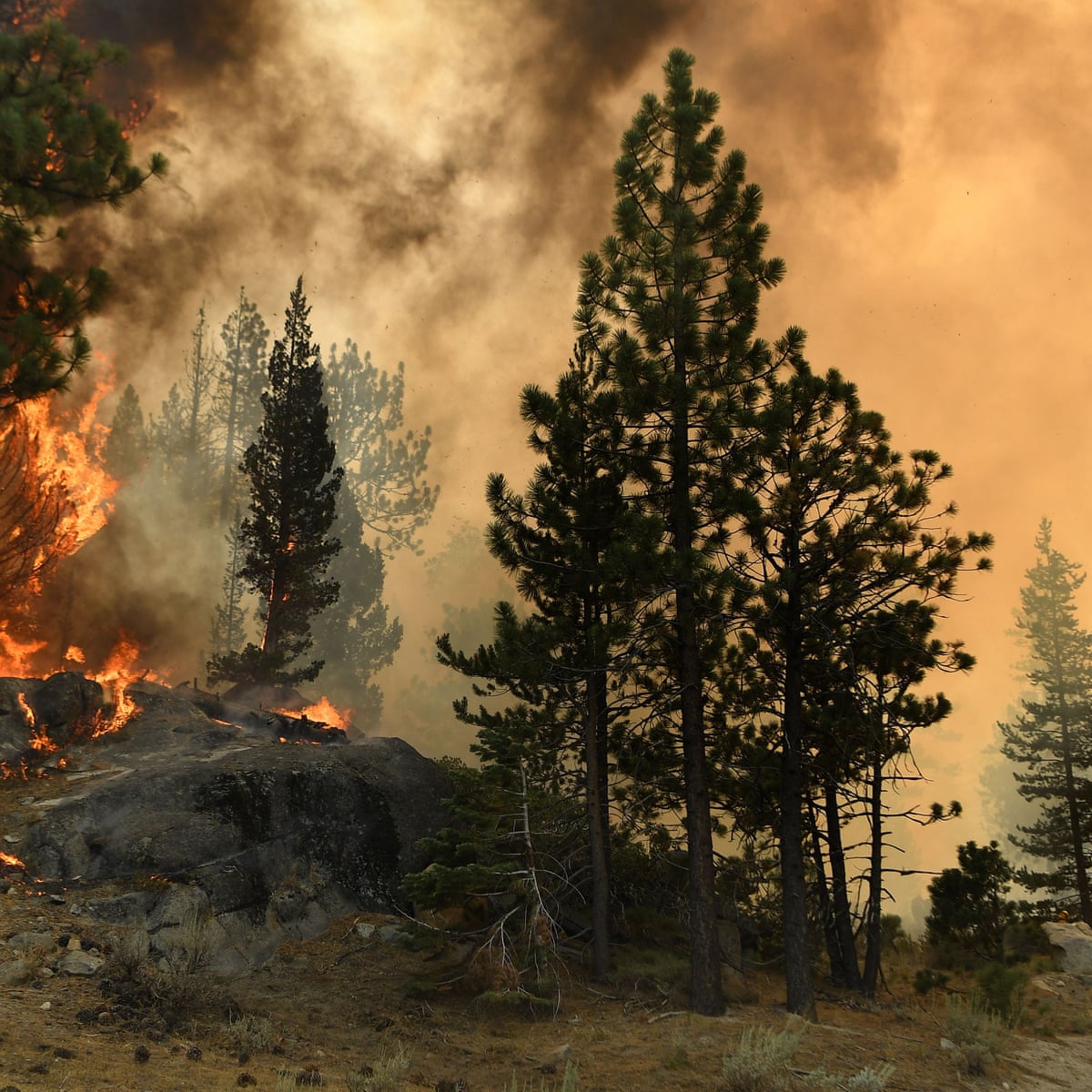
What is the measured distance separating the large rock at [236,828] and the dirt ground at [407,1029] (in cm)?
61

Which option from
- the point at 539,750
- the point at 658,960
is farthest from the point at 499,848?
the point at 658,960

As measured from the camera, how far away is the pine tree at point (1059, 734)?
26750mm

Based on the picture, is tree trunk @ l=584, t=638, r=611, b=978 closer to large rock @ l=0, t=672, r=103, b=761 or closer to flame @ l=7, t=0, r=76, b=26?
large rock @ l=0, t=672, r=103, b=761

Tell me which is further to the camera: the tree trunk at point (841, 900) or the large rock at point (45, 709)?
the large rock at point (45, 709)

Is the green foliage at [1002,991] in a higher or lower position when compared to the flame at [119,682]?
lower

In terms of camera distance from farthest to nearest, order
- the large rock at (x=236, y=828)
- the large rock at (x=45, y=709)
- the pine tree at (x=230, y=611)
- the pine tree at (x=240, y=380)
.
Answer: the pine tree at (x=240, y=380) → the pine tree at (x=230, y=611) → the large rock at (x=45, y=709) → the large rock at (x=236, y=828)

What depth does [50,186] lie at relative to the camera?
606 inches

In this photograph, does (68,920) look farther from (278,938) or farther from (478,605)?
(478,605)

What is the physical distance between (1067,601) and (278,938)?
→ 3469 cm

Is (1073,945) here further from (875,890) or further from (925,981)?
(875,890)

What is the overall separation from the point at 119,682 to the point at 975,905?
71.9 ft

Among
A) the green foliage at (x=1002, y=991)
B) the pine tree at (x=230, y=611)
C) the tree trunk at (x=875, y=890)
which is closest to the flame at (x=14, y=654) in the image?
the pine tree at (x=230, y=611)

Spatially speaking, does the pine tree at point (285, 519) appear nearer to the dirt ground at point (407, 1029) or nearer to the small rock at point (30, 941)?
the dirt ground at point (407, 1029)

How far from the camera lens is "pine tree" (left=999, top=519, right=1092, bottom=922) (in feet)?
87.8
